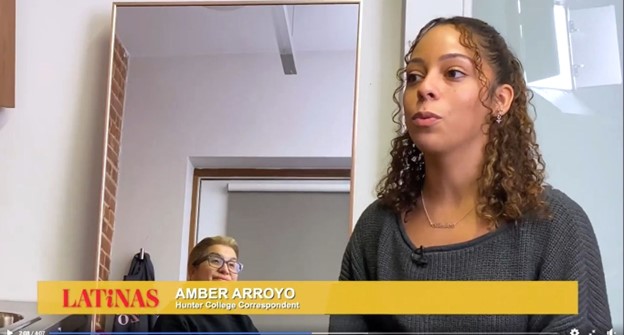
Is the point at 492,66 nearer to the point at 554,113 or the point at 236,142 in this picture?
the point at 554,113

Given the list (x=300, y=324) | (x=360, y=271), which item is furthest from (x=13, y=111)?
(x=360, y=271)

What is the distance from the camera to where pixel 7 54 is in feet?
4.53

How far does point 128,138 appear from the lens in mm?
1341

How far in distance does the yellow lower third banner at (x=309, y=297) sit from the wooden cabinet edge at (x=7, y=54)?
36cm

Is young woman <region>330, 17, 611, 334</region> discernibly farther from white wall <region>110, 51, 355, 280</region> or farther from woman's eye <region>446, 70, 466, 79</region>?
white wall <region>110, 51, 355, 280</region>

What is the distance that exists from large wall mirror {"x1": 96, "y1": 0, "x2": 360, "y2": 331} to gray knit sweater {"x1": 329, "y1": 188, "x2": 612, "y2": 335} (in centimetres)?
48

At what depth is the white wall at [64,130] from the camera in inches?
52.4

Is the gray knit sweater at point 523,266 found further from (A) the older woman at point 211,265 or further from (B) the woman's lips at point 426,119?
(A) the older woman at point 211,265

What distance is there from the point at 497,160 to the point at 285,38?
0.63 meters

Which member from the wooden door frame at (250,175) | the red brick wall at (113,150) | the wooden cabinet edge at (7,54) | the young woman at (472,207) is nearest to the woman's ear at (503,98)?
the young woman at (472,207)

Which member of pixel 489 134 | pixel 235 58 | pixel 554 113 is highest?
pixel 235 58

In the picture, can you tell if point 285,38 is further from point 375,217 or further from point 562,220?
point 562,220

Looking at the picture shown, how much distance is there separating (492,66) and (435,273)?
0.25 metres

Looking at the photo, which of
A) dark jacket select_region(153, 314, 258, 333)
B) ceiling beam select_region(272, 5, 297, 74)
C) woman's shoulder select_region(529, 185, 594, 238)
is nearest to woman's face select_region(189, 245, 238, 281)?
dark jacket select_region(153, 314, 258, 333)
